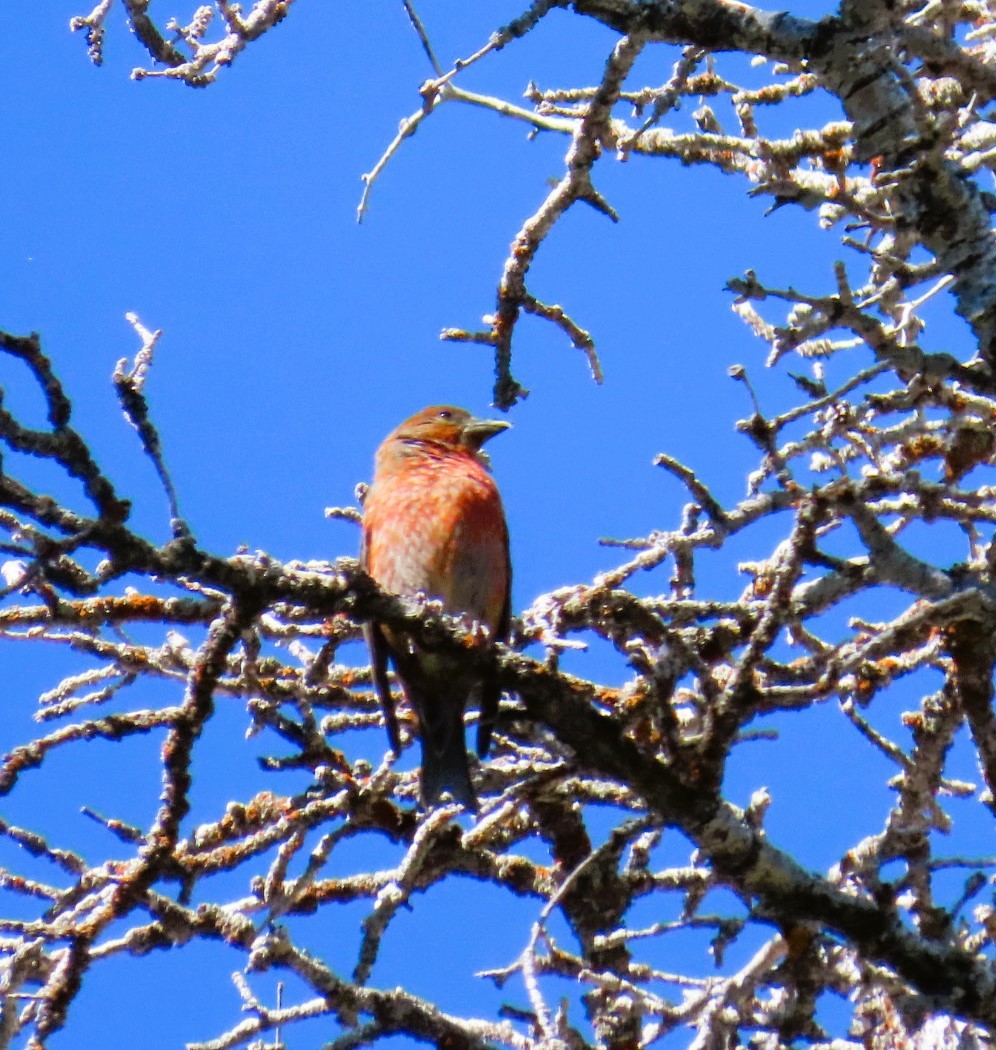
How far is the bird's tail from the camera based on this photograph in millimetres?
4707

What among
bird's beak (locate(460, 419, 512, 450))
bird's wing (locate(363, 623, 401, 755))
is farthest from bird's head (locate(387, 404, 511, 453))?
bird's wing (locate(363, 623, 401, 755))

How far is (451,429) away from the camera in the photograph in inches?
269

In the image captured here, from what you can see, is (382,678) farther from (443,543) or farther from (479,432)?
(479,432)

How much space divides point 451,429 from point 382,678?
206 centimetres

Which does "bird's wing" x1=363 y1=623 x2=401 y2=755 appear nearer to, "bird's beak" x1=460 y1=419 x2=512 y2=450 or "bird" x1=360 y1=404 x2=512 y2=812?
"bird" x1=360 y1=404 x2=512 y2=812

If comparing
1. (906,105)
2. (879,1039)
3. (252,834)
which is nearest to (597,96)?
(906,105)

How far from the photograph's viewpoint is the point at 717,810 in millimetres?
3480

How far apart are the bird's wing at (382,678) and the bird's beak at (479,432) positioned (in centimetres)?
168

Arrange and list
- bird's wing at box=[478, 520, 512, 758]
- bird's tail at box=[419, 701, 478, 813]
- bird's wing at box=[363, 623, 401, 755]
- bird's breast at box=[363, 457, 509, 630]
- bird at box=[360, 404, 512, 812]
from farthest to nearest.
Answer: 1. bird's breast at box=[363, 457, 509, 630]
2. bird at box=[360, 404, 512, 812]
3. bird's wing at box=[363, 623, 401, 755]
4. bird's tail at box=[419, 701, 478, 813]
5. bird's wing at box=[478, 520, 512, 758]

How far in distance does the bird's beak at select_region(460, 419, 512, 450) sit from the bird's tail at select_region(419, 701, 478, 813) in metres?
1.84

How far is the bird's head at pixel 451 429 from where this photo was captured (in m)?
6.76

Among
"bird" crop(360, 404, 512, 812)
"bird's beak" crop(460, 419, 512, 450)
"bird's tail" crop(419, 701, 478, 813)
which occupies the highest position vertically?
"bird's beak" crop(460, 419, 512, 450)

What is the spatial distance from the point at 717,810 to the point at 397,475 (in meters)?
3.11

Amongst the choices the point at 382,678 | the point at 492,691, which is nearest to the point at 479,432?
the point at 382,678
